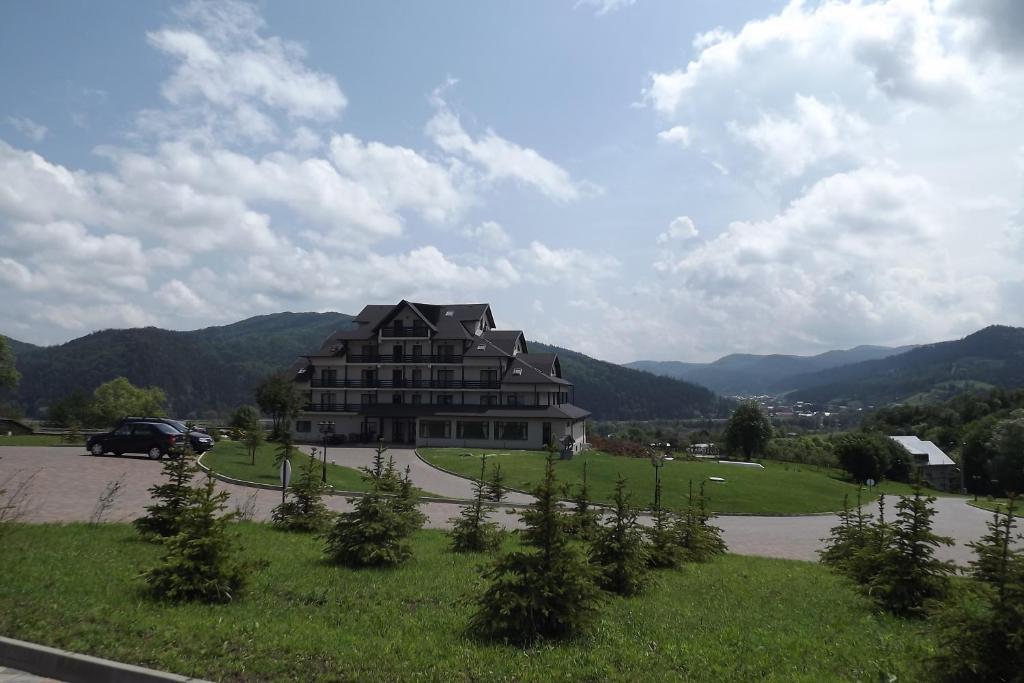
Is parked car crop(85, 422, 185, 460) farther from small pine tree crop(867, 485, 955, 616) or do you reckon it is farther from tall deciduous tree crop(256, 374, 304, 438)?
small pine tree crop(867, 485, 955, 616)

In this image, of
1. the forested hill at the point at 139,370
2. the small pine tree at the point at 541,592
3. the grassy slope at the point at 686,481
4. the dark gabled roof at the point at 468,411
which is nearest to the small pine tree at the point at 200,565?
the small pine tree at the point at 541,592

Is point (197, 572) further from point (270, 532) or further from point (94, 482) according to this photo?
point (94, 482)

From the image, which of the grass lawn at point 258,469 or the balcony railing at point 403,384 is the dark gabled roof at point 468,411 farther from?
the grass lawn at point 258,469

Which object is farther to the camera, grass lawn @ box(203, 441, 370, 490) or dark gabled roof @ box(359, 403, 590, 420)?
dark gabled roof @ box(359, 403, 590, 420)

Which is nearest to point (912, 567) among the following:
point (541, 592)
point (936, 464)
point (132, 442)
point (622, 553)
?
point (622, 553)

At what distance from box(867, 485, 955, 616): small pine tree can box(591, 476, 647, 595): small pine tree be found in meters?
3.96

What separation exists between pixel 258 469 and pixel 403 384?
33.5m

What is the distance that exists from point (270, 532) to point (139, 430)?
21.2 meters

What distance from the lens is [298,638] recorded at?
24.5ft

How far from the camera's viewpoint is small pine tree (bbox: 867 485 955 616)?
1010cm

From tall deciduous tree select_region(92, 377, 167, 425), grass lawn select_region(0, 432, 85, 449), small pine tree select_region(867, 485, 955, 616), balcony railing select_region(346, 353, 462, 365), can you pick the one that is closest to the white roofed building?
balcony railing select_region(346, 353, 462, 365)

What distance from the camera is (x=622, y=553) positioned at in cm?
1091

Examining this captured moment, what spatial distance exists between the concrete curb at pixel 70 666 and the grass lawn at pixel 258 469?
1761cm

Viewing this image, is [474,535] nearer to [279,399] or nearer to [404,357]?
[279,399]
